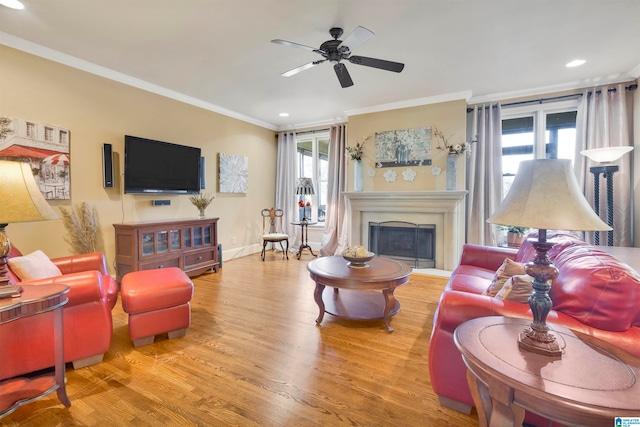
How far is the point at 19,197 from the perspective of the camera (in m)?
1.42

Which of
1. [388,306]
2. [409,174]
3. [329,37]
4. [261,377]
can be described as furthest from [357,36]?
[409,174]

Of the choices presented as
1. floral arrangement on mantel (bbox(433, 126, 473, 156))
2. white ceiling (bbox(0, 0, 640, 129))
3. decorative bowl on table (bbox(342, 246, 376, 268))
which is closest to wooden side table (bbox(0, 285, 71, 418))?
decorative bowl on table (bbox(342, 246, 376, 268))

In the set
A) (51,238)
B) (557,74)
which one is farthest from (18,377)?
(557,74)

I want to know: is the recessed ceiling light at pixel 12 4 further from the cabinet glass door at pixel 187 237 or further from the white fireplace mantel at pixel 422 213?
the white fireplace mantel at pixel 422 213

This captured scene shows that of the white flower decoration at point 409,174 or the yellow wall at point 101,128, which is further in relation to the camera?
the white flower decoration at point 409,174

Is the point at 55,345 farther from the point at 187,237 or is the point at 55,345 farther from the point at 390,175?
the point at 390,175

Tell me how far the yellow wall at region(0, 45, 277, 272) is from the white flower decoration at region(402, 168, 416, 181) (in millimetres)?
3202

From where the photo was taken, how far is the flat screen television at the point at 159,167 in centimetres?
400

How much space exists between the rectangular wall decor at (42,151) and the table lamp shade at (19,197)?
2.24m

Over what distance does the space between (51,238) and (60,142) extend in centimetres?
109

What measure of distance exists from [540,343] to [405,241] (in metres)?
4.07

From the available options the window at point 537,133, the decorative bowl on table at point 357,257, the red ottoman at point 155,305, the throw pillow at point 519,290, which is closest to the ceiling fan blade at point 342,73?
the decorative bowl on table at point 357,257

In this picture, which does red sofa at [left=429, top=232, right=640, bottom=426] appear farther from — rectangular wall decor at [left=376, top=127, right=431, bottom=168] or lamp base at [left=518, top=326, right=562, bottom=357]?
rectangular wall decor at [left=376, top=127, right=431, bottom=168]

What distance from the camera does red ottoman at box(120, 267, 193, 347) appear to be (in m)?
2.30
